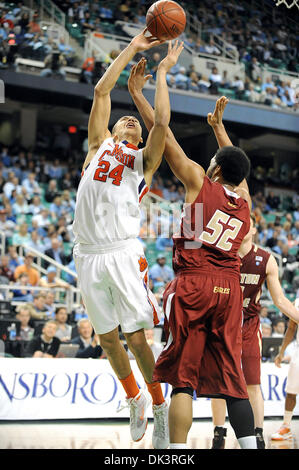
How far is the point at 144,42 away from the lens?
15.0 ft

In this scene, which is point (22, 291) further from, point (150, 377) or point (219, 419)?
point (150, 377)

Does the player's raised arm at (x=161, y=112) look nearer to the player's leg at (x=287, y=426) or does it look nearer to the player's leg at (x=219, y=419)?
the player's leg at (x=219, y=419)

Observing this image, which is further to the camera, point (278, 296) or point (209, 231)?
point (278, 296)

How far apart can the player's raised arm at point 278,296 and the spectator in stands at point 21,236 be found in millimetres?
7441

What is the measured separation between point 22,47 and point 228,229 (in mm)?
10942

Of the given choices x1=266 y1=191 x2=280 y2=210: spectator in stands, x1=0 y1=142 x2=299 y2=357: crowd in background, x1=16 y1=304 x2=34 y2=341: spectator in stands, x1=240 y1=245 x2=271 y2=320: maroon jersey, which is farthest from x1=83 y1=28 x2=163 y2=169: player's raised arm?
x1=266 y1=191 x2=280 y2=210: spectator in stands

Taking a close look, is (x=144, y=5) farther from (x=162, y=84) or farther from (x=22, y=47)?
(x=162, y=84)

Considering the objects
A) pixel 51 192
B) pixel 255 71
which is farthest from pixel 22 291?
pixel 255 71

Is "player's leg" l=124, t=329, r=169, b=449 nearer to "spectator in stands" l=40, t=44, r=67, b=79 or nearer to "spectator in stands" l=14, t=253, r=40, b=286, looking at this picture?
"spectator in stands" l=14, t=253, r=40, b=286

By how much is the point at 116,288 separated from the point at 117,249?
292 mm

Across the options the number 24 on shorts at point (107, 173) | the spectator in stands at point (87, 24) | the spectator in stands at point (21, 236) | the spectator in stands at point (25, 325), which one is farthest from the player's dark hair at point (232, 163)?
the spectator in stands at point (87, 24)

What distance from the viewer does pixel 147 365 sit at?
4.48 m

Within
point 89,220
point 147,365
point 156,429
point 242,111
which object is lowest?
point 242,111

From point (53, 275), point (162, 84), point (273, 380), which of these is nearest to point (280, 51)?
point (53, 275)
